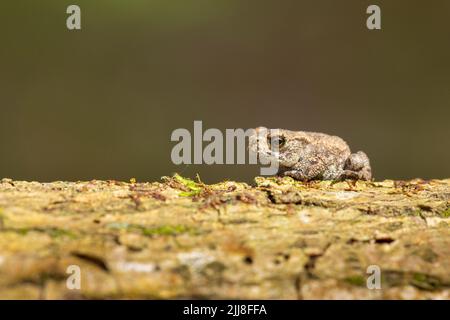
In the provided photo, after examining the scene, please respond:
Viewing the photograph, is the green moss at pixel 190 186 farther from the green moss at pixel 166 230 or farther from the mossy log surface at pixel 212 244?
the green moss at pixel 166 230

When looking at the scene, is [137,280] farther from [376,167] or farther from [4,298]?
[376,167]

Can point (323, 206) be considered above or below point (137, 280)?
above

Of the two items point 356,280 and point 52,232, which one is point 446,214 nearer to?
point 356,280

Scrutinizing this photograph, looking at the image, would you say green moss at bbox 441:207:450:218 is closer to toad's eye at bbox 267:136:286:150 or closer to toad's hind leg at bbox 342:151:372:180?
toad's hind leg at bbox 342:151:372:180

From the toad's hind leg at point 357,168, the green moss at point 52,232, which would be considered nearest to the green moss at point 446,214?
the toad's hind leg at point 357,168

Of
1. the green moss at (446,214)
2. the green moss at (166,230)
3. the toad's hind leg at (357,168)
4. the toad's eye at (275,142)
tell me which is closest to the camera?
the green moss at (166,230)

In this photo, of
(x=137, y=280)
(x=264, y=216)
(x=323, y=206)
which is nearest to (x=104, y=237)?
(x=137, y=280)

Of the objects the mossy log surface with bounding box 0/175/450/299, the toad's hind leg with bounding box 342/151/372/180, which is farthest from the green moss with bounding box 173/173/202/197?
the toad's hind leg with bounding box 342/151/372/180
